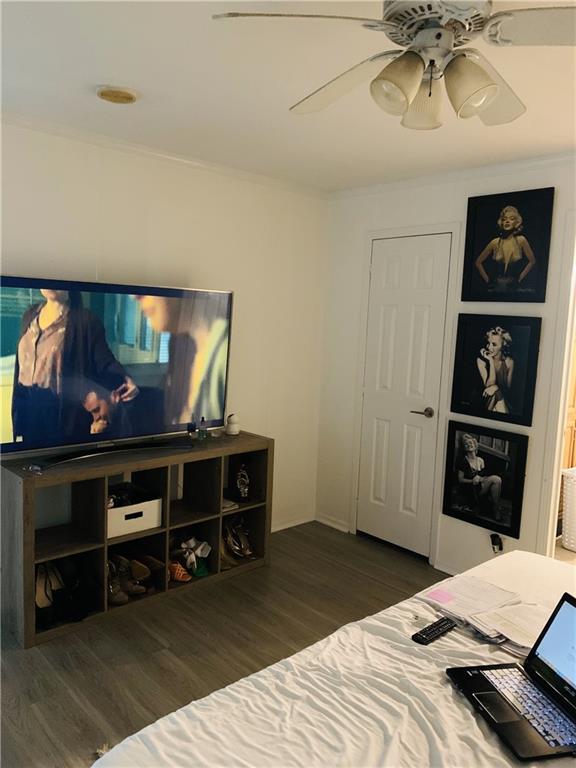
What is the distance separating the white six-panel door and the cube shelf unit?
0.88 m

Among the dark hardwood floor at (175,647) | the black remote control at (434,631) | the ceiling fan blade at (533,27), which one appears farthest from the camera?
the dark hardwood floor at (175,647)

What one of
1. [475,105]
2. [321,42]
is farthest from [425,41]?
[321,42]

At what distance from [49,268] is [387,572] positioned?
265 centimetres

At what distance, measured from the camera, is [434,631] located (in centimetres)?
185

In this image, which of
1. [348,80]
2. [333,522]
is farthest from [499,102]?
[333,522]

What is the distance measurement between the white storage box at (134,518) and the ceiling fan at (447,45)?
7.35 feet

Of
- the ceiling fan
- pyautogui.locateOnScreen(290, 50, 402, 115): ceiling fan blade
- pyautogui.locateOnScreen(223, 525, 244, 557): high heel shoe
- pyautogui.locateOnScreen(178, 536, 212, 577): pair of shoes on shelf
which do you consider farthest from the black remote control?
pyautogui.locateOnScreen(223, 525, 244, 557): high heel shoe

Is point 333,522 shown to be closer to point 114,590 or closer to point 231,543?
point 231,543

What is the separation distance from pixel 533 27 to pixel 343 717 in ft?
5.54

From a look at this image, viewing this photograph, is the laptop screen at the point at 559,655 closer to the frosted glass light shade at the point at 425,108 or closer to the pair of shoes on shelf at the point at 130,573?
the frosted glass light shade at the point at 425,108

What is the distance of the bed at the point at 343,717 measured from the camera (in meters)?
1.33

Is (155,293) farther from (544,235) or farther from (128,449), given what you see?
(544,235)

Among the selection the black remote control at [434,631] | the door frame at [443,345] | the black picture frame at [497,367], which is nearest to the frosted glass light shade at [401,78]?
the black remote control at [434,631]

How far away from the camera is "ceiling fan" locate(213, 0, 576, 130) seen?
135cm
